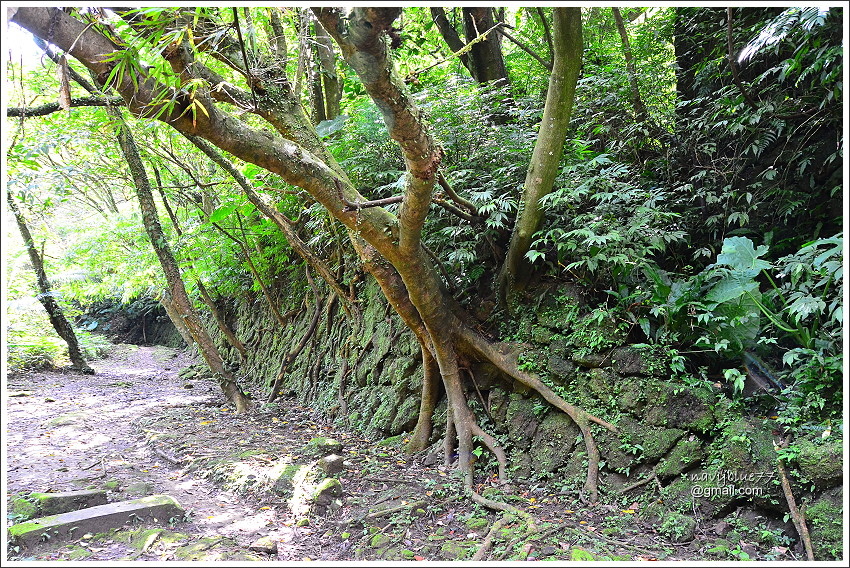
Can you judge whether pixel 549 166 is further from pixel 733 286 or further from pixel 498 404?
pixel 498 404

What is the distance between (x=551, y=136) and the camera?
420 centimetres

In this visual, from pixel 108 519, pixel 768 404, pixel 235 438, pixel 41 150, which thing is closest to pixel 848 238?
pixel 768 404

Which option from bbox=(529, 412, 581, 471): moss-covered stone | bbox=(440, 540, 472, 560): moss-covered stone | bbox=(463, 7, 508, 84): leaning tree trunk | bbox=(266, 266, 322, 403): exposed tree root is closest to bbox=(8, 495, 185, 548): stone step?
bbox=(440, 540, 472, 560): moss-covered stone

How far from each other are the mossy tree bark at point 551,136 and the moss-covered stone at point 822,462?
8.40 feet

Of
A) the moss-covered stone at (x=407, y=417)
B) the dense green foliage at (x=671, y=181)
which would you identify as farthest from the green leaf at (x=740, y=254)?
the moss-covered stone at (x=407, y=417)

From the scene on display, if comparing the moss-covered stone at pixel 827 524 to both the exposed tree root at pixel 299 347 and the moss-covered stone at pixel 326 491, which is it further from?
the exposed tree root at pixel 299 347

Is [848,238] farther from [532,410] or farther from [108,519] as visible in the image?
[108,519]

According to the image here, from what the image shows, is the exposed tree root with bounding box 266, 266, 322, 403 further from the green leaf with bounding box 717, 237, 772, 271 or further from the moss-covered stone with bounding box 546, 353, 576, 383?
the green leaf with bounding box 717, 237, 772, 271

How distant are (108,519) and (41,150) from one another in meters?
3.90

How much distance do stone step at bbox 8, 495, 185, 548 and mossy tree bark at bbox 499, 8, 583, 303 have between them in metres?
3.66

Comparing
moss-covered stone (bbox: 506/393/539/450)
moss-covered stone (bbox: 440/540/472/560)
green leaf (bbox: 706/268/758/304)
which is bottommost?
moss-covered stone (bbox: 440/540/472/560)

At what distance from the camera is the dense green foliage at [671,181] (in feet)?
12.3

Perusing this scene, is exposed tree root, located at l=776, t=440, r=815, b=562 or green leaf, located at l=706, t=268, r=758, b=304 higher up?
green leaf, located at l=706, t=268, r=758, b=304

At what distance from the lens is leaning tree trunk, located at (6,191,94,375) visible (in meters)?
9.84
